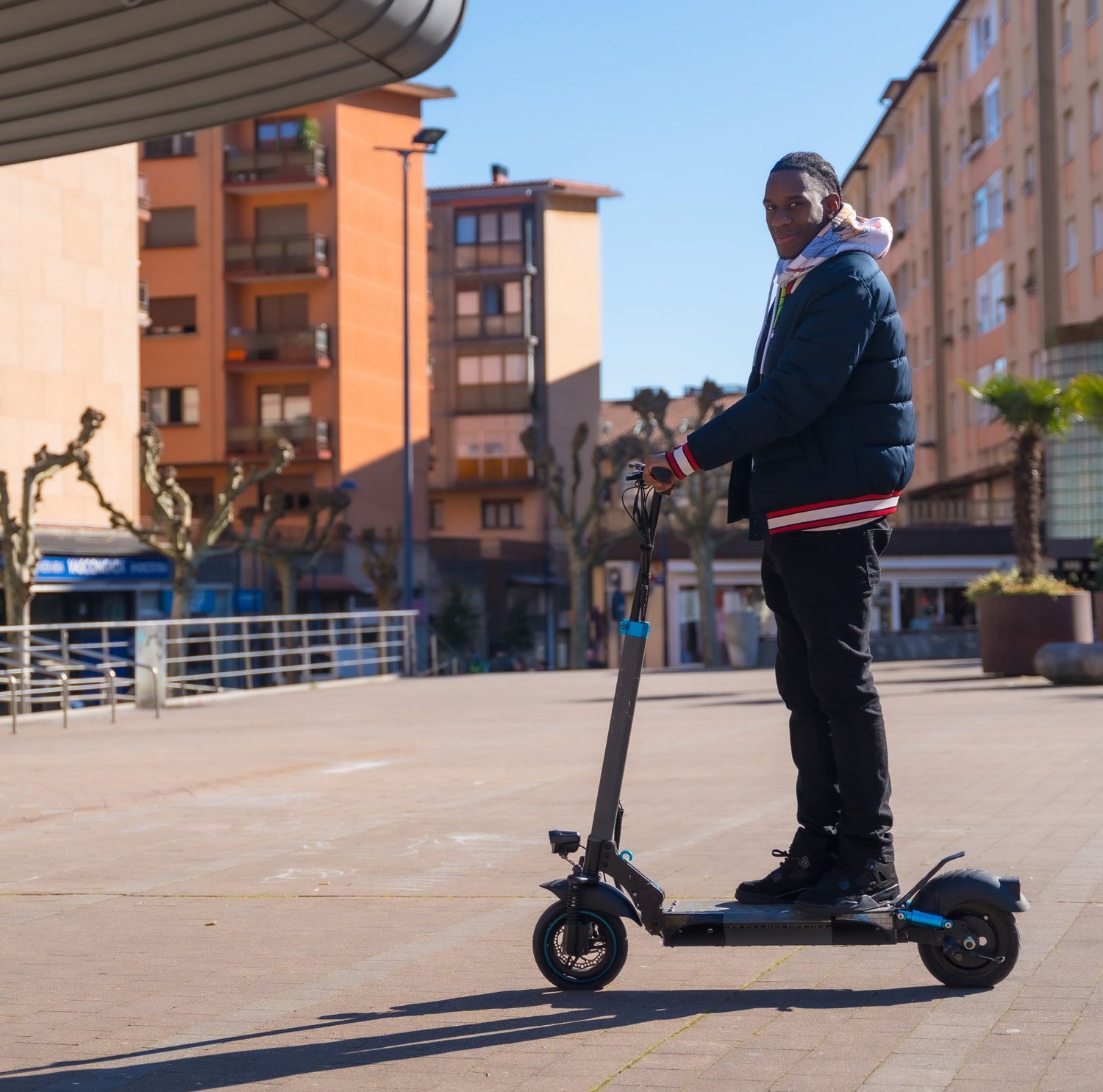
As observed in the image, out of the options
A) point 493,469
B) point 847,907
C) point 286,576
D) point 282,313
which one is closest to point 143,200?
point 282,313

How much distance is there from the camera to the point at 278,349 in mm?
63000

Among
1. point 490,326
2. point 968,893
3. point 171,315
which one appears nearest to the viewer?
point 968,893

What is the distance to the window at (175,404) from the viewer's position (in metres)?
63.2

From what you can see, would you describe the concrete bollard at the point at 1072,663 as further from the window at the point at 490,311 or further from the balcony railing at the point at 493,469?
the window at the point at 490,311

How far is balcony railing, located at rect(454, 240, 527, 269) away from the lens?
77500 mm

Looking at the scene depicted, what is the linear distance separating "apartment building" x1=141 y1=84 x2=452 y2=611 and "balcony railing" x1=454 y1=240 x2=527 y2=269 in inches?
523

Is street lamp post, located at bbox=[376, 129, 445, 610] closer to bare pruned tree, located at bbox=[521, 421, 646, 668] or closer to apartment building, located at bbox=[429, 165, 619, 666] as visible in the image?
bare pruned tree, located at bbox=[521, 421, 646, 668]

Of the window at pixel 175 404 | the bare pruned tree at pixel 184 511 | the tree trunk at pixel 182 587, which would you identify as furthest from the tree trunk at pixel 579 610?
the window at pixel 175 404

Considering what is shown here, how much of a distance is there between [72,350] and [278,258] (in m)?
23.0

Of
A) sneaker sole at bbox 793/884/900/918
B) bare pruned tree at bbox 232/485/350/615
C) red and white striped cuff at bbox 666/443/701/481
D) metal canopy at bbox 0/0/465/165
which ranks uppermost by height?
metal canopy at bbox 0/0/465/165

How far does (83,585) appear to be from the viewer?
1626 inches

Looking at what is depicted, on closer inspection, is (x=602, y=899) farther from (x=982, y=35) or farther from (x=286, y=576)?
(x=982, y=35)

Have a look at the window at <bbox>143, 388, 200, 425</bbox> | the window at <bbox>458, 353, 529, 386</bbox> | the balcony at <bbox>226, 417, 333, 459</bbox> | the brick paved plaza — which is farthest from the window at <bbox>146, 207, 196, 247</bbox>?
the brick paved plaza

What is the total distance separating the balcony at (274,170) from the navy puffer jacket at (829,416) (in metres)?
59.1
